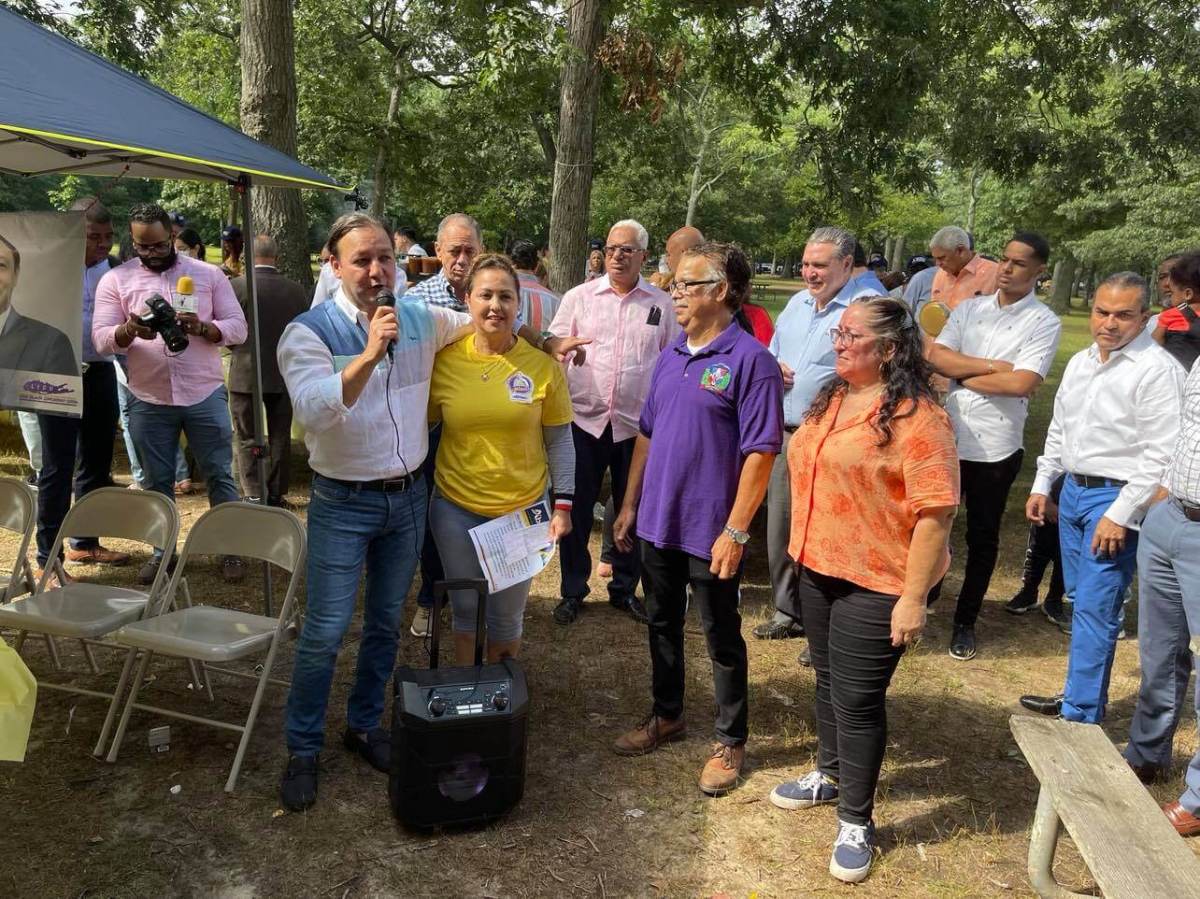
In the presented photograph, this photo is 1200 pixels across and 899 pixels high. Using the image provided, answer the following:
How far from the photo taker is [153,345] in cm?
473

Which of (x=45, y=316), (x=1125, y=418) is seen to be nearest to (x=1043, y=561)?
(x=1125, y=418)

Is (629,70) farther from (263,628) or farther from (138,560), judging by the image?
(263,628)

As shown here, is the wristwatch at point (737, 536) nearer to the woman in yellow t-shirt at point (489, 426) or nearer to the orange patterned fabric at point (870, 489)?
the orange patterned fabric at point (870, 489)

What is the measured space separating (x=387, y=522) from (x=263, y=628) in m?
0.87

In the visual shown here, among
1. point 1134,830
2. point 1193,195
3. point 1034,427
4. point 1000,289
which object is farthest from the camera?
point 1193,195

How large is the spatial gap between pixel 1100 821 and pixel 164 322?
4226 mm

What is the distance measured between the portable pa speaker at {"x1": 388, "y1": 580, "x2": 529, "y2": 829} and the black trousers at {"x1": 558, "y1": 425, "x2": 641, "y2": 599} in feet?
5.84

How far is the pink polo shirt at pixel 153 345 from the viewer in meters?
4.73

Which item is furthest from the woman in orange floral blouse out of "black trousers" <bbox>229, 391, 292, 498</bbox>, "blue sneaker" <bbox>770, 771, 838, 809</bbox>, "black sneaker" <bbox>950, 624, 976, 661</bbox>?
"black trousers" <bbox>229, 391, 292, 498</bbox>

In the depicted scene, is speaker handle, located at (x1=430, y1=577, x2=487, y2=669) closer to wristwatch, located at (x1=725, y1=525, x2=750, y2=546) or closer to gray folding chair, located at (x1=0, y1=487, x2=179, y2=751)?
wristwatch, located at (x1=725, y1=525, x2=750, y2=546)

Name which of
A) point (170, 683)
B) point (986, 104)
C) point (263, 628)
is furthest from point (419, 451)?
point (986, 104)

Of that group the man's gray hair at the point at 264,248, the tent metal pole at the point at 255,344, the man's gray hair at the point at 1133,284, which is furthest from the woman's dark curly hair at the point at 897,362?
the man's gray hair at the point at 264,248

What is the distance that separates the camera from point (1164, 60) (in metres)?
10.7

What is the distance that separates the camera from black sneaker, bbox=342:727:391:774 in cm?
333
